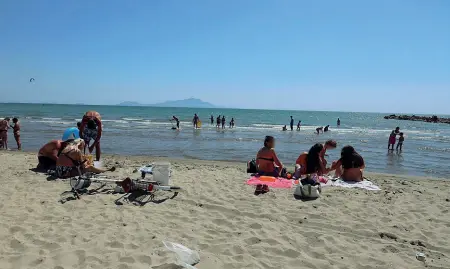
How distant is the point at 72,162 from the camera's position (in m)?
7.25

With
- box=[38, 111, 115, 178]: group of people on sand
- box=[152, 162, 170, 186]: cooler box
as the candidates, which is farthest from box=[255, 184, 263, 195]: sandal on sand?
box=[38, 111, 115, 178]: group of people on sand

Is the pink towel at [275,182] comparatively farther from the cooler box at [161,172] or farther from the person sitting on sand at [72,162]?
the person sitting on sand at [72,162]

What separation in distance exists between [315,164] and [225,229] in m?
3.75

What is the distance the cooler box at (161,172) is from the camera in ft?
20.2

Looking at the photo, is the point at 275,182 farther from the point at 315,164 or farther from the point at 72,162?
the point at 72,162

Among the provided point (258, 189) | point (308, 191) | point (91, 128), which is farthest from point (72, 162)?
point (308, 191)

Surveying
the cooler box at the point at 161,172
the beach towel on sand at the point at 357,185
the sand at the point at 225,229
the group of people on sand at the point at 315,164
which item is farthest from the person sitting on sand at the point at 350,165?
the cooler box at the point at 161,172

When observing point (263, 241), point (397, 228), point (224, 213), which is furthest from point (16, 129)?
point (397, 228)

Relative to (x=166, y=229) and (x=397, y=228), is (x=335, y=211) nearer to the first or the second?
(x=397, y=228)

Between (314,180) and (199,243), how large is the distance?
3.67 meters

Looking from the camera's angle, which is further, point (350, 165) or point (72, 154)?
point (350, 165)

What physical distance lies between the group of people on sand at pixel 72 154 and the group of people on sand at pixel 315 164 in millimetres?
3841

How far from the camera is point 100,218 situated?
195 inches

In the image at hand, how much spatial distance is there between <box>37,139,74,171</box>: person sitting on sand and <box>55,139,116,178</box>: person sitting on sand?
2.92 ft
